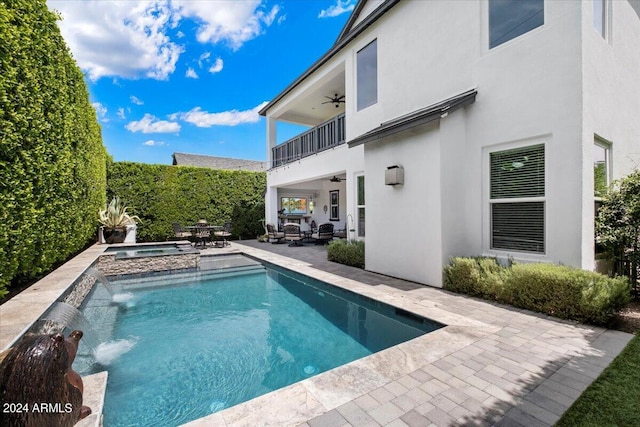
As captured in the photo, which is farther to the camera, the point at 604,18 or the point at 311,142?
the point at 311,142

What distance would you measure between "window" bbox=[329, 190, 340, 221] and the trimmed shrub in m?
13.6

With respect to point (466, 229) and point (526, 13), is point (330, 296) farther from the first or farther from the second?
point (526, 13)

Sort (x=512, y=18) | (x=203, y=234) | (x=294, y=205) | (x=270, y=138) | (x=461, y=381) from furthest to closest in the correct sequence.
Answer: (x=294, y=205)
(x=270, y=138)
(x=203, y=234)
(x=512, y=18)
(x=461, y=381)

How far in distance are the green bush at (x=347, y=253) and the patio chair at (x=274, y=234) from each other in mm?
6428

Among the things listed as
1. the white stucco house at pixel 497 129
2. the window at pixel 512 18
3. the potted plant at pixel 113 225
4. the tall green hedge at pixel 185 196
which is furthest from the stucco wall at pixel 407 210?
the tall green hedge at pixel 185 196

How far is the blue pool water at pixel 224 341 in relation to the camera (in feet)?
11.9

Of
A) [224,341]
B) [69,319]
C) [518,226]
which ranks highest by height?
[518,226]

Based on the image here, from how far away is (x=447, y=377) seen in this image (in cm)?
326

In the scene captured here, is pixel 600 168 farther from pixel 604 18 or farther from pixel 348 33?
pixel 348 33

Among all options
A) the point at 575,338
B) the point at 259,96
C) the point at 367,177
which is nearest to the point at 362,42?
the point at 367,177

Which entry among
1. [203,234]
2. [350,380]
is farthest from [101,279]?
[350,380]

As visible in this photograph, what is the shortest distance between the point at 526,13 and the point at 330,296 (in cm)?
795

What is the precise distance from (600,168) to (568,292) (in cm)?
373

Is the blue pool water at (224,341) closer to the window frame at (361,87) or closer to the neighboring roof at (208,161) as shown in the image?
the window frame at (361,87)
